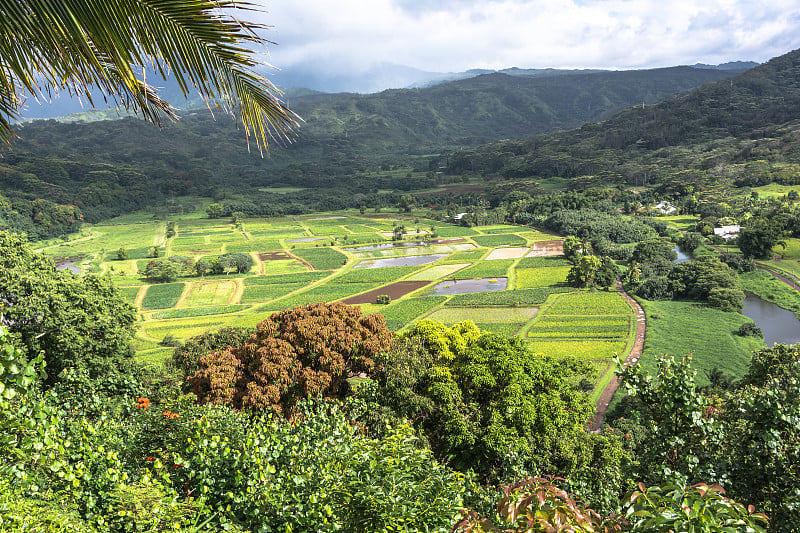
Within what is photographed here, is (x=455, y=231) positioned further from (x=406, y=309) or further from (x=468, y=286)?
(x=406, y=309)

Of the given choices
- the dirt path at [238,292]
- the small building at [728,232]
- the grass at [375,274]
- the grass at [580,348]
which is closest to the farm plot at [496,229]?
the grass at [375,274]

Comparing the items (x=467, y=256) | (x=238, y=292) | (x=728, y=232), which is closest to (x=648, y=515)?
(x=238, y=292)

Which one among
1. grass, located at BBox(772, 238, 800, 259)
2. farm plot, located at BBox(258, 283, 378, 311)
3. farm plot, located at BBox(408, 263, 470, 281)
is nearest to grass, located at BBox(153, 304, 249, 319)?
farm plot, located at BBox(258, 283, 378, 311)

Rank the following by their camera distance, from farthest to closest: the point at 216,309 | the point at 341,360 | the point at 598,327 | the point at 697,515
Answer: the point at 216,309, the point at 598,327, the point at 341,360, the point at 697,515

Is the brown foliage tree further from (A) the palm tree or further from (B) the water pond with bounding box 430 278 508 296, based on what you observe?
(B) the water pond with bounding box 430 278 508 296

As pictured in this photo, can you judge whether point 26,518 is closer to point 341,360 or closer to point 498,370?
point 341,360

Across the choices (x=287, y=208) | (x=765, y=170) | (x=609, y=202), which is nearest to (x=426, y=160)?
(x=287, y=208)
